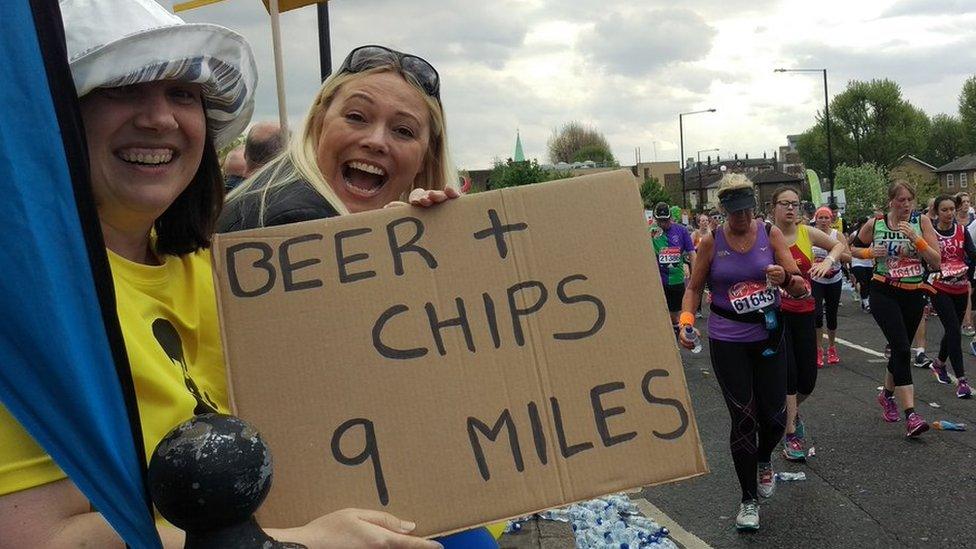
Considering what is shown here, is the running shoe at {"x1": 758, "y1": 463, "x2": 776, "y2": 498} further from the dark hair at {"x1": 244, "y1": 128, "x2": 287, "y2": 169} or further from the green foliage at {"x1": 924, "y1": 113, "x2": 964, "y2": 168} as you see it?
the green foliage at {"x1": 924, "y1": 113, "x2": 964, "y2": 168}

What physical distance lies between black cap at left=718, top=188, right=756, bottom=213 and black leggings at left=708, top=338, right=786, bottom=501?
84cm

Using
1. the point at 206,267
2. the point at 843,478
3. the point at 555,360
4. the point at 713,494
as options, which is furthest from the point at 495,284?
the point at 843,478

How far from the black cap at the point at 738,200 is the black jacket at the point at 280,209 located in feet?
11.6

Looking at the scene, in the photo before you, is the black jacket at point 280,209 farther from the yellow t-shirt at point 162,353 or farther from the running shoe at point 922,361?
the running shoe at point 922,361

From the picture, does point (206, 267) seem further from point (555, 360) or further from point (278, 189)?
point (555, 360)

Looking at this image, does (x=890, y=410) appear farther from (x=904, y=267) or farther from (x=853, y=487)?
(x=853, y=487)

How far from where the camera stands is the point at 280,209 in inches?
77.0

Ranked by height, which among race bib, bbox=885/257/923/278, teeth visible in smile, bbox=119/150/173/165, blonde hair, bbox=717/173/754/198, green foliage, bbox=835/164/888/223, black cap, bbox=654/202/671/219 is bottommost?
green foliage, bbox=835/164/888/223

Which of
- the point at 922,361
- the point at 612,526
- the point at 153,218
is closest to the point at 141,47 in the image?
the point at 153,218

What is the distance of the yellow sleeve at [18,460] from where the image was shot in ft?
3.25

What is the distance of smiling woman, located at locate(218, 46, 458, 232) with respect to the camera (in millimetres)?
2244

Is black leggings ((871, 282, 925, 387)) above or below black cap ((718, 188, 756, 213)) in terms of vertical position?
below

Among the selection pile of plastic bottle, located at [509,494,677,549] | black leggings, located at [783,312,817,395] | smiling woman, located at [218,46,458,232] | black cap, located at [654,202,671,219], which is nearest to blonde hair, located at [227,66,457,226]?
smiling woman, located at [218,46,458,232]

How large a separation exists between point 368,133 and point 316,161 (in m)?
0.18
